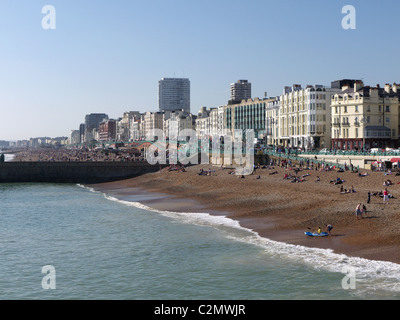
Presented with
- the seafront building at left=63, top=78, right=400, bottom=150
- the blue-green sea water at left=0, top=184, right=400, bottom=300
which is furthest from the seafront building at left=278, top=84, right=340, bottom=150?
the blue-green sea water at left=0, top=184, right=400, bottom=300

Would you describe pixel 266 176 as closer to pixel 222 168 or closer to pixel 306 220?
pixel 222 168

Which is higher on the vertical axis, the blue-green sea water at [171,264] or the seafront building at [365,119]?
the seafront building at [365,119]

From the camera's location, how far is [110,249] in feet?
113

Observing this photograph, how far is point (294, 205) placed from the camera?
45688 millimetres

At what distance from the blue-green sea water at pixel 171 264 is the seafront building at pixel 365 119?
48921 mm

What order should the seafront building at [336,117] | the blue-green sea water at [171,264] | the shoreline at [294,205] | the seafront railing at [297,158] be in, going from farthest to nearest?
A: the seafront building at [336,117] → the seafront railing at [297,158] → the shoreline at [294,205] → the blue-green sea water at [171,264]

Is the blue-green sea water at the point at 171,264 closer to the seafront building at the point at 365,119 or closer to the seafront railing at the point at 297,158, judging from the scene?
the seafront railing at the point at 297,158

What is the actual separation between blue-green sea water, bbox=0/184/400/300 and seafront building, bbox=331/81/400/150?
161ft

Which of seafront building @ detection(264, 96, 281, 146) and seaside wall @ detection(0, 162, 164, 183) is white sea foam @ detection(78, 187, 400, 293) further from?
seafront building @ detection(264, 96, 281, 146)

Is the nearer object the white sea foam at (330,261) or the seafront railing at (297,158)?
the white sea foam at (330,261)

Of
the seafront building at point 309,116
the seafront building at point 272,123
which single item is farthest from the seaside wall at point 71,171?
the seafront building at point 272,123

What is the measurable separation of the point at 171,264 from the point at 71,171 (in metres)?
72.4

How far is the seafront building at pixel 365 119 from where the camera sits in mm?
85750

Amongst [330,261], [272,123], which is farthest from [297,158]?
[330,261]
